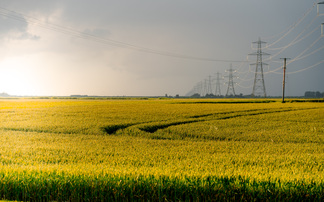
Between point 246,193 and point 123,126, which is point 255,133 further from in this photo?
point 246,193

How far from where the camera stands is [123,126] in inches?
1059

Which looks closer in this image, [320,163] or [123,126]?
[320,163]

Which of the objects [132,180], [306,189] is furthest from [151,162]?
[306,189]

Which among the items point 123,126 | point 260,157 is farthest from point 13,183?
point 123,126

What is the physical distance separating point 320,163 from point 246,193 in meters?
6.29

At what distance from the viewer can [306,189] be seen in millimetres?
7328

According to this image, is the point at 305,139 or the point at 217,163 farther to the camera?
the point at 305,139

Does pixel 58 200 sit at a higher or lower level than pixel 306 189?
lower

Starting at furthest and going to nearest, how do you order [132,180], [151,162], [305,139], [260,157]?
1. [305,139]
2. [260,157]
3. [151,162]
4. [132,180]

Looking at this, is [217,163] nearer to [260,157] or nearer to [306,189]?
[260,157]

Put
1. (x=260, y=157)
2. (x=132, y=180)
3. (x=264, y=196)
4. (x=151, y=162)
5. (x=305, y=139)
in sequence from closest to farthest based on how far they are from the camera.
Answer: (x=264, y=196)
(x=132, y=180)
(x=151, y=162)
(x=260, y=157)
(x=305, y=139)

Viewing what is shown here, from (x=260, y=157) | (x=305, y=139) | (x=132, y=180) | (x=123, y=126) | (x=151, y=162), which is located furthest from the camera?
(x=123, y=126)

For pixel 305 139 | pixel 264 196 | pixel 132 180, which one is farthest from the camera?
pixel 305 139

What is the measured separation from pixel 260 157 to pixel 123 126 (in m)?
16.4
